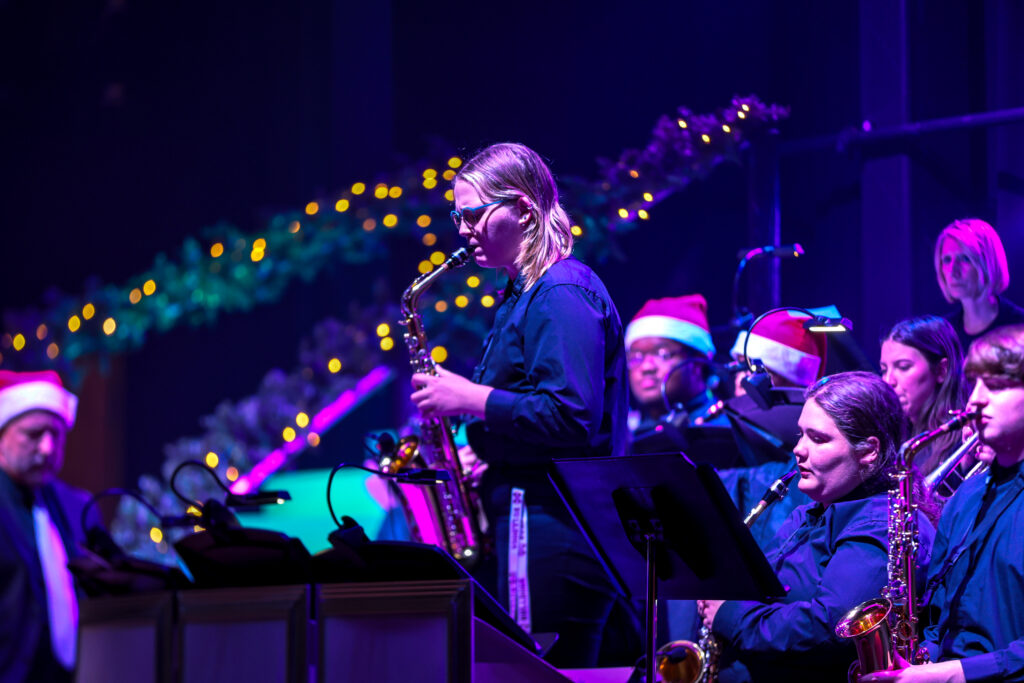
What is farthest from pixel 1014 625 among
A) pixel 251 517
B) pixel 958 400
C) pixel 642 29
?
pixel 251 517

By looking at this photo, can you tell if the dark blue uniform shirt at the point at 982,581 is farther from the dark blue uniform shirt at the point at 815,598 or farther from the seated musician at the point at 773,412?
the seated musician at the point at 773,412

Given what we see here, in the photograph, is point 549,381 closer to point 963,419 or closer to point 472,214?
point 472,214

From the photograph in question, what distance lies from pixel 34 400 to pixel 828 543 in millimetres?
3159

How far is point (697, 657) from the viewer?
275 cm

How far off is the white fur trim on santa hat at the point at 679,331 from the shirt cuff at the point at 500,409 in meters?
1.68

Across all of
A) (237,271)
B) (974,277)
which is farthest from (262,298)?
(974,277)

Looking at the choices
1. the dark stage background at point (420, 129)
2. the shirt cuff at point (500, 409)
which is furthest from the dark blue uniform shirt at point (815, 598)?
the dark stage background at point (420, 129)

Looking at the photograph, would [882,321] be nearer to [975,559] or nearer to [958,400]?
[958,400]

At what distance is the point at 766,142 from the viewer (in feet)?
12.0

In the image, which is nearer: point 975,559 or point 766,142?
point 975,559

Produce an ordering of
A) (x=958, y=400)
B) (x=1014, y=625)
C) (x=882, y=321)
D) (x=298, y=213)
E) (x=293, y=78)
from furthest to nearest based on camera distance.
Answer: (x=293, y=78) → (x=298, y=213) → (x=882, y=321) → (x=958, y=400) → (x=1014, y=625)

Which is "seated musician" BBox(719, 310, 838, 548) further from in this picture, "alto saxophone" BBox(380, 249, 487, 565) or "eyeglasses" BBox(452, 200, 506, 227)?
"eyeglasses" BBox(452, 200, 506, 227)

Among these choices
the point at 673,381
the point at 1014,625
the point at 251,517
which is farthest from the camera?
the point at 251,517

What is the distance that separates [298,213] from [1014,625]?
4.96 meters
